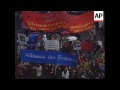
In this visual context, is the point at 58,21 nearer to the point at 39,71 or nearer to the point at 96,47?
the point at 96,47

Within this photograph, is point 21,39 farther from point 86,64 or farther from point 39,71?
point 86,64

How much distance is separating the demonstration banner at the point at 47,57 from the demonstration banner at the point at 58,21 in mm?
549

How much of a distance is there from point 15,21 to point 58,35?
3.36 ft

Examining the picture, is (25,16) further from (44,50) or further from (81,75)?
(81,75)

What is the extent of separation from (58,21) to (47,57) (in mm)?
865

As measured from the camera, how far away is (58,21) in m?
6.23

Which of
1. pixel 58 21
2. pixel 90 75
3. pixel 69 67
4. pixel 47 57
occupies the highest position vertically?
pixel 58 21

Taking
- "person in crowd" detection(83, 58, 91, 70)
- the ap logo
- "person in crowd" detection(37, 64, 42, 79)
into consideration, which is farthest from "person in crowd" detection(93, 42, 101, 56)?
"person in crowd" detection(37, 64, 42, 79)

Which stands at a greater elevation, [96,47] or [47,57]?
[96,47]

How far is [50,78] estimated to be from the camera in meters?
6.18

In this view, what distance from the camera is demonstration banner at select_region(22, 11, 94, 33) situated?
618cm

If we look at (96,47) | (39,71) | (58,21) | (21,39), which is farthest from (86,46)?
(21,39)

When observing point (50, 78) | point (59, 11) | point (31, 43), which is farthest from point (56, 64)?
point (59, 11)

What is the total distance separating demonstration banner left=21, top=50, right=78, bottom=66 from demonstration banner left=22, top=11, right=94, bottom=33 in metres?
0.55
